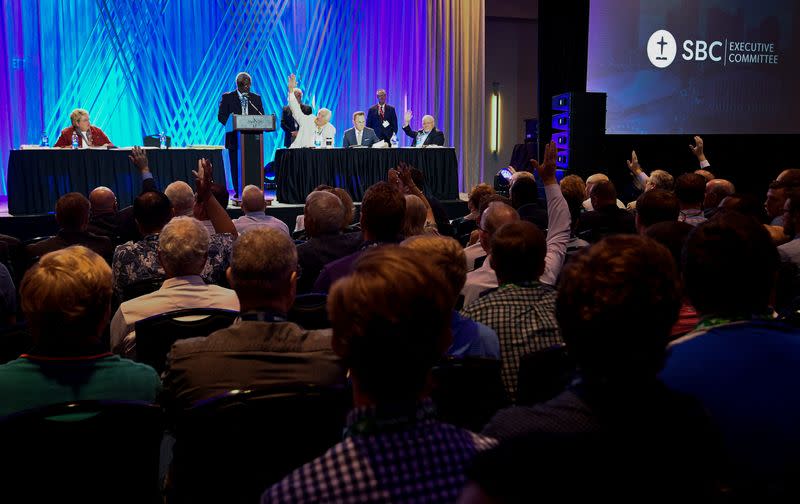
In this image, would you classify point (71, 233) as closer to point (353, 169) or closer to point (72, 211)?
point (72, 211)

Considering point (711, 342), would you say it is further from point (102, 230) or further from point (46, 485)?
point (102, 230)

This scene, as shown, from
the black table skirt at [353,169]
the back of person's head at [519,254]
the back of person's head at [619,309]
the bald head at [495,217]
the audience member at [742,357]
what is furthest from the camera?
the black table skirt at [353,169]

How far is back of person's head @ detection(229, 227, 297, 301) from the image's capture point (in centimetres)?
207

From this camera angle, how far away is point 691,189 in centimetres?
446

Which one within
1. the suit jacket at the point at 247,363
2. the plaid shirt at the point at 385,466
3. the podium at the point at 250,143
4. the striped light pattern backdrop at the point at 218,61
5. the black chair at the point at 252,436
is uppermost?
the striped light pattern backdrop at the point at 218,61

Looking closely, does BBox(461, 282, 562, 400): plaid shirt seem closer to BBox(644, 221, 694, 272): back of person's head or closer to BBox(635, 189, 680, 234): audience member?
BBox(644, 221, 694, 272): back of person's head

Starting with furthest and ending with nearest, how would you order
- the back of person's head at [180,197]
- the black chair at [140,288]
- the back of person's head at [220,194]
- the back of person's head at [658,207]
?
the back of person's head at [220,194] → the back of person's head at [180,197] → the back of person's head at [658,207] → the black chair at [140,288]

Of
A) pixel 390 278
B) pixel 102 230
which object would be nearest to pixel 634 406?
pixel 390 278

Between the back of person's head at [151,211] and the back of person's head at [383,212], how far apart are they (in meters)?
1.09

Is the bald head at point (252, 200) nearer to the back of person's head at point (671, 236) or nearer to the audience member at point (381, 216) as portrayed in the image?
the audience member at point (381, 216)

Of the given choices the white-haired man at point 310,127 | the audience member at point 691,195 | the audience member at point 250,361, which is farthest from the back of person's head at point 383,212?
the white-haired man at point 310,127

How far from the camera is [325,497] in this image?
101cm

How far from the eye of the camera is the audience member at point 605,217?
4633 mm

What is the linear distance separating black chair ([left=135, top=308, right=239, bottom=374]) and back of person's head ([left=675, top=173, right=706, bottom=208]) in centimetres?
312
